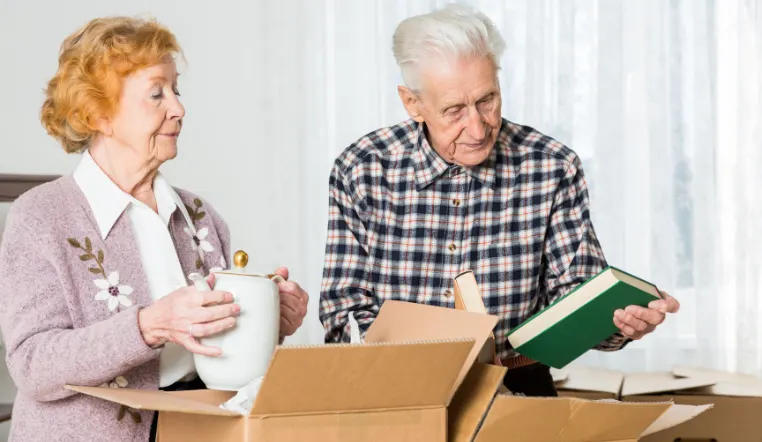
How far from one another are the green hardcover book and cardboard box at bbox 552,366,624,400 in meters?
0.73

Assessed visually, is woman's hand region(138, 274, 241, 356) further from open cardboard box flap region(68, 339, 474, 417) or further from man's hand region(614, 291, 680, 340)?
man's hand region(614, 291, 680, 340)

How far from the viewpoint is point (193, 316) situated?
1.15 meters

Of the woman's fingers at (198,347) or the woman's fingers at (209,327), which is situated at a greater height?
the woman's fingers at (209,327)

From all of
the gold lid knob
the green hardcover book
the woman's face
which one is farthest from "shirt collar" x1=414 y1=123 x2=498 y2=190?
the gold lid knob

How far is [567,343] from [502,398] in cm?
33

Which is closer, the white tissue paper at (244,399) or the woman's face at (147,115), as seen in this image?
the white tissue paper at (244,399)

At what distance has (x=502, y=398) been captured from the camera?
1.15m

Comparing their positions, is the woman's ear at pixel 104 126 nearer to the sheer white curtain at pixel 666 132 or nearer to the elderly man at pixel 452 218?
the elderly man at pixel 452 218

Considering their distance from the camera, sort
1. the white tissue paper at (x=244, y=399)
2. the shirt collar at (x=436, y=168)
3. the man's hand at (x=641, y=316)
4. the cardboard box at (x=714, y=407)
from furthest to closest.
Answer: the cardboard box at (x=714, y=407) < the shirt collar at (x=436, y=168) < the man's hand at (x=641, y=316) < the white tissue paper at (x=244, y=399)

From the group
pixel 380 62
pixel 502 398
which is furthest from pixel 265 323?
pixel 380 62

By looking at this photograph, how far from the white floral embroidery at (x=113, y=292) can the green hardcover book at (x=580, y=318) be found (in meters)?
0.58

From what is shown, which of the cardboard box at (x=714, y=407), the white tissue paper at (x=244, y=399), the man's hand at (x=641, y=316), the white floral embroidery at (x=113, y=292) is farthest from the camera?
the cardboard box at (x=714, y=407)

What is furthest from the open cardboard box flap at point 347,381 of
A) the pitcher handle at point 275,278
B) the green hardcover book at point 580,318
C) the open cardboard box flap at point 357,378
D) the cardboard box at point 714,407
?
the cardboard box at point 714,407

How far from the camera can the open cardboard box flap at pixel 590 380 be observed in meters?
2.22
